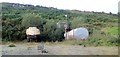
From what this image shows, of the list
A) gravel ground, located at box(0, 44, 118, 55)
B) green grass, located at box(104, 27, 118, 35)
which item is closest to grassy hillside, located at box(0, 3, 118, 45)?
green grass, located at box(104, 27, 118, 35)

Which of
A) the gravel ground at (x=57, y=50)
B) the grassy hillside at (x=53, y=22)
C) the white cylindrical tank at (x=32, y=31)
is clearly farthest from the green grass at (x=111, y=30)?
the white cylindrical tank at (x=32, y=31)

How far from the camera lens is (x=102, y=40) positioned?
5070mm

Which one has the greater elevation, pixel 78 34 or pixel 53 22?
pixel 53 22

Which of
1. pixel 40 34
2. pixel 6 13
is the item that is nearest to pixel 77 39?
pixel 40 34

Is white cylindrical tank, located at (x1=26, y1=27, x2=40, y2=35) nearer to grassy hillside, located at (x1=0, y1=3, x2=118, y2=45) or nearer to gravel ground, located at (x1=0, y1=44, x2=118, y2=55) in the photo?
grassy hillside, located at (x1=0, y1=3, x2=118, y2=45)

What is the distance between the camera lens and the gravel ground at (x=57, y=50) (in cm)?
495

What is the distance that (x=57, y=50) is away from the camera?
5000mm

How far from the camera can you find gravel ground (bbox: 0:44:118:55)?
4949 millimetres

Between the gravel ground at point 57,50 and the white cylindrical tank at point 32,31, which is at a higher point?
the white cylindrical tank at point 32,31

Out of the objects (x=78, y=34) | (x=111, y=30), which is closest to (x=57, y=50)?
(x=78, y=34)

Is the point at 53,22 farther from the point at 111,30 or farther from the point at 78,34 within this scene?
the point at 111,30

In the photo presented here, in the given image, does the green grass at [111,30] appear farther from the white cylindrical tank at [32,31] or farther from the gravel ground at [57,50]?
the white cylindrical tank at [32,31]

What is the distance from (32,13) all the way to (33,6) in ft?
0.41

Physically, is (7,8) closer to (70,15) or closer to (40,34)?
(40,34)
